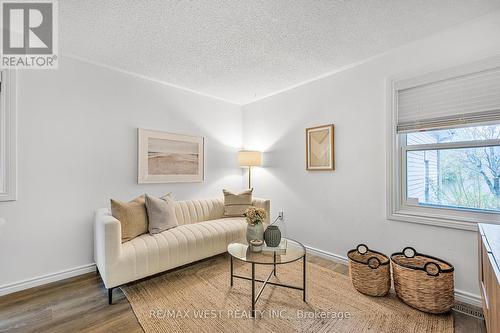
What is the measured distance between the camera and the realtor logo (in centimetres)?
175

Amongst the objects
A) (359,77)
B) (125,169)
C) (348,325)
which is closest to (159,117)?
(125,169)

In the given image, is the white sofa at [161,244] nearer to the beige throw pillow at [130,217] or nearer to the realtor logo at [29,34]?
the beige throw pillow at [130,217]

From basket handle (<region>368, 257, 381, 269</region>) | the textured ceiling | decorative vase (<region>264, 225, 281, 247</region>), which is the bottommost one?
basket handle (<region>368, 257, 381, 269</region>)

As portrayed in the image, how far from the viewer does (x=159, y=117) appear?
3.09 metres

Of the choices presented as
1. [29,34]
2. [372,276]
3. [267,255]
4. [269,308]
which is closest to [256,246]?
[267,255]

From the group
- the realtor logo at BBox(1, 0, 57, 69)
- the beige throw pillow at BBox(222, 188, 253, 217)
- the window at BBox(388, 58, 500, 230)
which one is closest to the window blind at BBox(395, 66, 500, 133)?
the window at BBox(388, 58, 500, 230)

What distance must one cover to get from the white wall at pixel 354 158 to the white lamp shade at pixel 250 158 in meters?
0.20

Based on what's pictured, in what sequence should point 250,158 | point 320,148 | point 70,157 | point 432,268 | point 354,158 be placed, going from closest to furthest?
point 432,268, point 70,157, point 354,158, point 320,148, point 250,158

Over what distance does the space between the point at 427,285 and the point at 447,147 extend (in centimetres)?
126

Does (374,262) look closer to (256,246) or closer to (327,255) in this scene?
(327,255)

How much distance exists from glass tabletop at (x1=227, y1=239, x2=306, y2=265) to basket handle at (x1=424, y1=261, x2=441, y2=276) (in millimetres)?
971

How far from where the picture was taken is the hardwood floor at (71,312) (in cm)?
161

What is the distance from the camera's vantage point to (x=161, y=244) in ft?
7.19

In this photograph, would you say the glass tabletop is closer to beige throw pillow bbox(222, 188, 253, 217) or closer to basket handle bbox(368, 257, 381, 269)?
basket handle bbox(368, 257, 381, 269)
